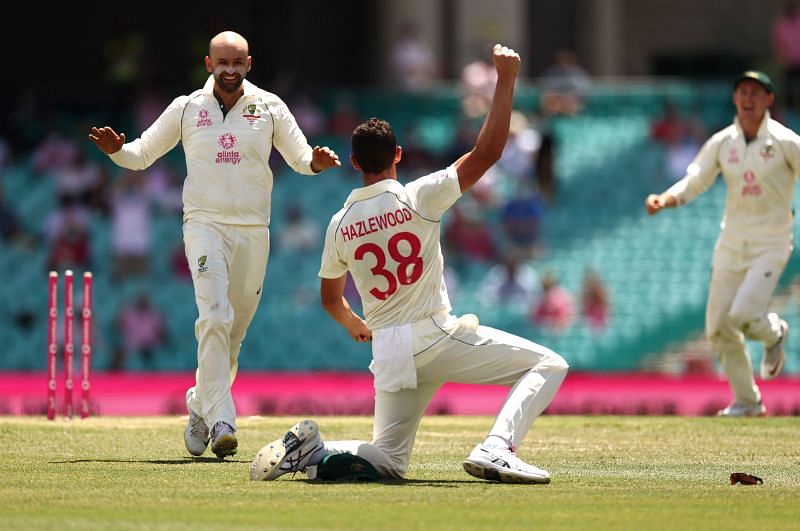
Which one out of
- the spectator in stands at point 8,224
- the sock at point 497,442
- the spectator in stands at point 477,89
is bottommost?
the sock at point 497,442

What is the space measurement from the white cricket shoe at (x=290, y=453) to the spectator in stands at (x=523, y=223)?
16.1 meters

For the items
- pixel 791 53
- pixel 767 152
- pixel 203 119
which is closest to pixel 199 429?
pixel 203 119

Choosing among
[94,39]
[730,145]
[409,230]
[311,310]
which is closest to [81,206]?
[311,310]

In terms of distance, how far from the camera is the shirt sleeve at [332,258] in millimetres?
9281

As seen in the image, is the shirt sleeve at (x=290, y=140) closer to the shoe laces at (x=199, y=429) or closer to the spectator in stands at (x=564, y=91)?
the shoe laces at (x=199, y=429)

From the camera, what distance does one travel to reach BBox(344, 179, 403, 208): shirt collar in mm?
9180

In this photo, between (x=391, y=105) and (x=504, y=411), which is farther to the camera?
(x=391, y=105)

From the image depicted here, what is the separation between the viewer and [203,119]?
11203 millimetres

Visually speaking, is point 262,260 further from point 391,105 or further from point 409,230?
point 391,105

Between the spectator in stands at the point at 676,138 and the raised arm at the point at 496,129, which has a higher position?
the spectator in stands at the point at 676,138

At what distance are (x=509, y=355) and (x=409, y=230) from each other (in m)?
0.90

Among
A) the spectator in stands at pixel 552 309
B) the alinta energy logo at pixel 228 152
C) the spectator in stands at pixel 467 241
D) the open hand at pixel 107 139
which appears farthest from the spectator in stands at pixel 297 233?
the open hand at pixel 107 139

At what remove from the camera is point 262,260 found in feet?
37.1

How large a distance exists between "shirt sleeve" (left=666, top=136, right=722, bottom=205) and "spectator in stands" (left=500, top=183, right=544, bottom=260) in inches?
415
